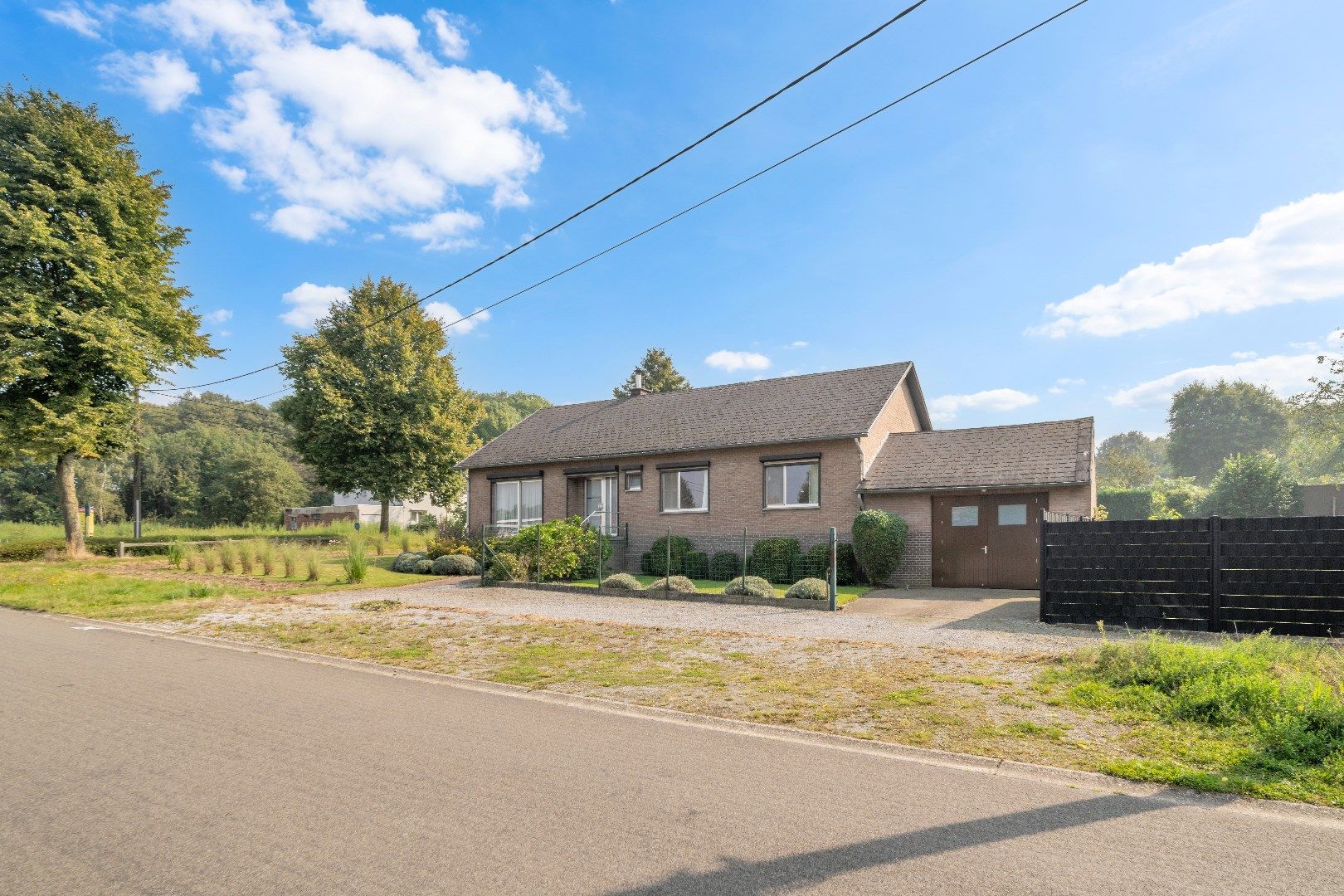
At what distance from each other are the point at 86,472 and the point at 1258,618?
8045 centimetres

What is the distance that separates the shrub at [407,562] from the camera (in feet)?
74.2

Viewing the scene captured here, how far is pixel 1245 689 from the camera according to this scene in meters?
6.15

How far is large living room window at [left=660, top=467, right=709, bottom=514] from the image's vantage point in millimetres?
22234

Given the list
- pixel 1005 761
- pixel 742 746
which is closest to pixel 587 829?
pixel 742 746

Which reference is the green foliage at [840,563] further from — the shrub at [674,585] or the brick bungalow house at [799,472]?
the shrub at [674,585]

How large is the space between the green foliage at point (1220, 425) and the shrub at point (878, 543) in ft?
301

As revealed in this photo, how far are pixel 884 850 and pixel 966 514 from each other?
15.9 meters

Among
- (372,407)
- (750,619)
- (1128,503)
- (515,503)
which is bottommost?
(750,619)

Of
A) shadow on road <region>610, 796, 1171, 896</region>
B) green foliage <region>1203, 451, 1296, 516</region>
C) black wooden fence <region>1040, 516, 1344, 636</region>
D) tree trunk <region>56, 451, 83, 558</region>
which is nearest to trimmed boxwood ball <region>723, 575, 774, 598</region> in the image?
black wooden fence <region>1040, 516, 1344, 636</region>

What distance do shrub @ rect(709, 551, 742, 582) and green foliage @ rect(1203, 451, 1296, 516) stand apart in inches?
1423

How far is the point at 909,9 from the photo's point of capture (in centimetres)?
827

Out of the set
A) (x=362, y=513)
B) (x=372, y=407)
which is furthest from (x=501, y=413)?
(x=372, y=407)

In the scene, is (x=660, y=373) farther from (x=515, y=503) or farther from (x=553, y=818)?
(x=553, y=818)

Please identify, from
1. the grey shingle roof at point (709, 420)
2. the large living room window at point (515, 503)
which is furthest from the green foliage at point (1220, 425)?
the large living room window at point (515, 503)
